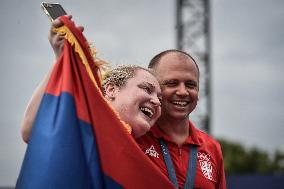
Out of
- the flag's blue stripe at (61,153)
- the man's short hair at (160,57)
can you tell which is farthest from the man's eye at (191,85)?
the flag's blue stripe at (61,153)

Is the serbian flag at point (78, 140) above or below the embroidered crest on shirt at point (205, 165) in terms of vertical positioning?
above

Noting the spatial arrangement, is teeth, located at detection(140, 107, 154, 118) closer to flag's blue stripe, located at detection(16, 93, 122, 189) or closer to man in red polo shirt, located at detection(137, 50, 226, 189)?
man in red polo shirt, located at detection(137, 50, 226, 189)

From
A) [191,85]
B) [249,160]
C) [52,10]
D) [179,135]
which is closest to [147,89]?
[191,85]

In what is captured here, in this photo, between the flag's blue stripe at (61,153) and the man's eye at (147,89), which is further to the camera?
the man's eye at (147,89)

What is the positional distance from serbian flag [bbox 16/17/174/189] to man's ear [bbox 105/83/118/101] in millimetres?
335

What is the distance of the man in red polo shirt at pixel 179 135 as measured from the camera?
281 centimetres

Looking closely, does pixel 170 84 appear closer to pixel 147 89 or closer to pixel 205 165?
pixel 147 89

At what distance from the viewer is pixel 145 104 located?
2551 millimetres

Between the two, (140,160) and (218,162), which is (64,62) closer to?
(140,160)

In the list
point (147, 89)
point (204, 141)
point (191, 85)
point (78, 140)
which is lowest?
point (204, 141)

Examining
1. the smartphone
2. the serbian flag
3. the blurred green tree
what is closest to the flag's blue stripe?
the serbian flag

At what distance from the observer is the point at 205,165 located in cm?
290

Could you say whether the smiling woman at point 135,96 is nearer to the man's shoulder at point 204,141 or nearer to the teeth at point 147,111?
the teeth at point 147,111

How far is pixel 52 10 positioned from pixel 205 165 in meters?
1.41
